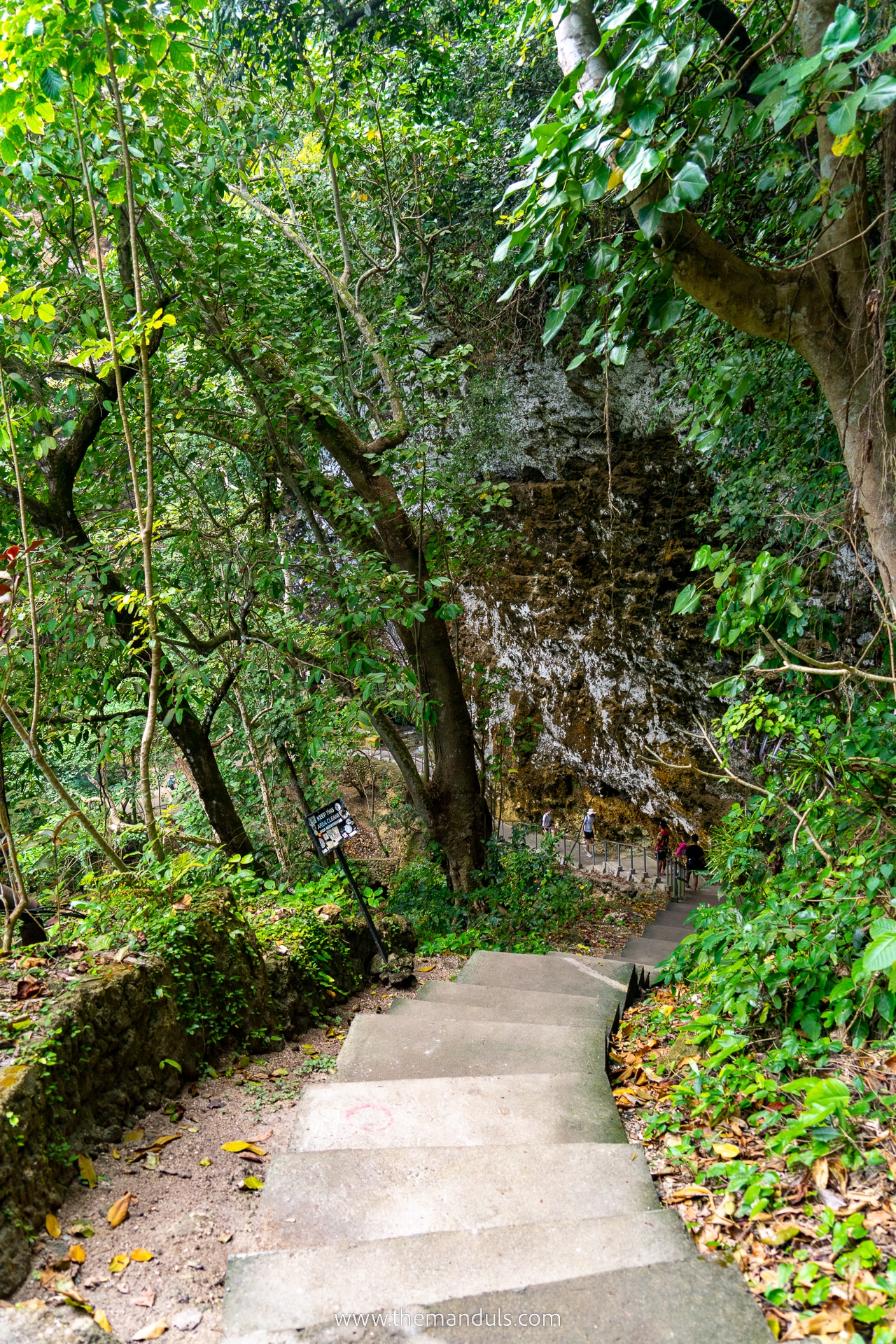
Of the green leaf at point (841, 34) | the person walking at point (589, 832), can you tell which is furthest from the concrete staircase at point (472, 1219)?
the person walking at point (589, 832)

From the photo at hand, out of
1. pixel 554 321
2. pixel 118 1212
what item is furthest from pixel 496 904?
pixel 554 321

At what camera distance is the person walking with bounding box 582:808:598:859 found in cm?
1125

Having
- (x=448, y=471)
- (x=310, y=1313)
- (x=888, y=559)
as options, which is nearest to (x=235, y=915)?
(x=310, y=1313)

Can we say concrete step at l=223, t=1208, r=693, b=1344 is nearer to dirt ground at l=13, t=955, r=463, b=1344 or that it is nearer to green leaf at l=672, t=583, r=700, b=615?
dirt ground at l=13, t=955, r=463, b=1344

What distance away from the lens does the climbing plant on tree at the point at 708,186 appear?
203 centimetres

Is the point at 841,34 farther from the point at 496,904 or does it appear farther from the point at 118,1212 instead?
the point at 496,904

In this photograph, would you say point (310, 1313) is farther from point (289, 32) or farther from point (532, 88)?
point (532, 88)

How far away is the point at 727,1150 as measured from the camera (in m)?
2.06

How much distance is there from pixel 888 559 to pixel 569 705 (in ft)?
30.8

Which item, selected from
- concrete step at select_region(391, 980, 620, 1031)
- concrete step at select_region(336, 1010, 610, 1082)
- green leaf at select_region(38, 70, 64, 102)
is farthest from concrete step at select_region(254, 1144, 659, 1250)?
green leaf at select_region(38, 70, 64, 102)

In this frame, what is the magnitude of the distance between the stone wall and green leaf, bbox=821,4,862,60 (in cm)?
316

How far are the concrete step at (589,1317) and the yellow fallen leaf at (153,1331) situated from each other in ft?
1.09

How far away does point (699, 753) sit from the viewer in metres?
10.7

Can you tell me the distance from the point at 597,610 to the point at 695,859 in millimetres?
3751
